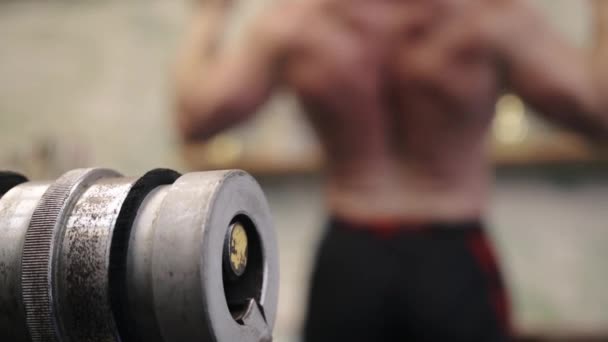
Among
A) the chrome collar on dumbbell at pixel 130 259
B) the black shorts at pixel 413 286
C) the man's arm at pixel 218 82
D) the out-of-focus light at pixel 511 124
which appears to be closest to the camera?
the chrome collar on dumbbell at pixel 130 259

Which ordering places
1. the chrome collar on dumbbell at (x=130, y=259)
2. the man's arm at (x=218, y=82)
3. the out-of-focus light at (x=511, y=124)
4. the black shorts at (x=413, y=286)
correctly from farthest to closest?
the out-of-focus light at (x=511, y=124) < the man's arm at (x=218, y=82) < the black shorts at (x=413, y=286) < the chrome collar on dumbbell at (x=130, y=259)

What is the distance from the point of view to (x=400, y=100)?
122 centimetres

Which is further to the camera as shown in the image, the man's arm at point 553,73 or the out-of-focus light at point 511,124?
the out-of-focus light at point 511,124

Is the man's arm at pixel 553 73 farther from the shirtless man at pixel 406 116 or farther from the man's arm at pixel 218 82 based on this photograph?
the man's arm at pixel 218 82

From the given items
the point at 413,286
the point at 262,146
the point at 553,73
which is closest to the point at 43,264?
the point at 413,286

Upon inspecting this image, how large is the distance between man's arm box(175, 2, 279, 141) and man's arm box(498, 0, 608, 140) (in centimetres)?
44

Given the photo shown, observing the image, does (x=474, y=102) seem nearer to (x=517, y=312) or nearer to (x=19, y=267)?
(x=19, y=267)

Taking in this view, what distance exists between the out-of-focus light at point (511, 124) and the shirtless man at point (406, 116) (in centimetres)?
88

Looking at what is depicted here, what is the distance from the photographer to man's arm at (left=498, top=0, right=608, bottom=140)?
1172 mm

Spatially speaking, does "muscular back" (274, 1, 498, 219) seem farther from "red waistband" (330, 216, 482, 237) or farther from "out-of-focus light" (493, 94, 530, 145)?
"out-of-focus light" (493, 94, 530, 145)

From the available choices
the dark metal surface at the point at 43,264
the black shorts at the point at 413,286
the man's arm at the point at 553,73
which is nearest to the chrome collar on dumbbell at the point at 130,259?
the dark metal surface at the point at 43,264

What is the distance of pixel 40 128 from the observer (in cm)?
235

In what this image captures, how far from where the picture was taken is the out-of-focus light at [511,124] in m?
2.11

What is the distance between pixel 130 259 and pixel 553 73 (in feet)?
3.34
